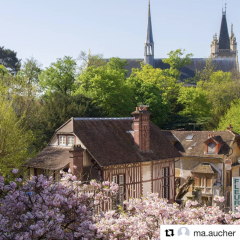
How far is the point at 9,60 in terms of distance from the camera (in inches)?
2136

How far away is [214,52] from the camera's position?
7738cm

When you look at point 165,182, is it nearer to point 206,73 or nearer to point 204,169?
point 204,169

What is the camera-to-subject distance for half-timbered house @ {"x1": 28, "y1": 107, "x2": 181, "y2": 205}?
18297 millimetres

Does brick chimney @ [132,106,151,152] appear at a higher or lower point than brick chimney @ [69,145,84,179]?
higher

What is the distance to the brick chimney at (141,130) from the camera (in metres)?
20.7

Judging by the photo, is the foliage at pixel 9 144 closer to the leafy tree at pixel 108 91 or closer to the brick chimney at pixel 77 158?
the brick chimney at pixel 77 158

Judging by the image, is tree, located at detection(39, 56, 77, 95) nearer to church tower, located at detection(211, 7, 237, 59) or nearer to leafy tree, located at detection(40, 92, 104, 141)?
leafy tree, located at detection(40, 92, 104, 141)

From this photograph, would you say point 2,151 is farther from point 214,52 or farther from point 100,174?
point 214,52

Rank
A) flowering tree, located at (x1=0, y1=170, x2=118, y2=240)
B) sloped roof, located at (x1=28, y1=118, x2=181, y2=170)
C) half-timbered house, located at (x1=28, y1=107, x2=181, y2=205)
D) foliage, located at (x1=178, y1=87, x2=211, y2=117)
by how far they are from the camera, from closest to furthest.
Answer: flowering tree, located at (x1=0, y1=170, x2=118, y2=240) → half-timbered house, located at (x1=28, y1=107, x2=181, y2=205) → sloped roof, located at (x1=28, y1=118, x2=181, y2=170) → foliage, located at (x1=178, y1=87, x2=211, y2=117)

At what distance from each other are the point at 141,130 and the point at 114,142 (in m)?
1.73

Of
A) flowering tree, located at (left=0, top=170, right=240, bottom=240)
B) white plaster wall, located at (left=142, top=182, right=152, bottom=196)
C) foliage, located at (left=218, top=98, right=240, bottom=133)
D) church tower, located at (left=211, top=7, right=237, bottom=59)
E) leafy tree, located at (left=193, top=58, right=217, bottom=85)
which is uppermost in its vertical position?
church tower, located at (left=211, top=7, right=237, bottom=59)

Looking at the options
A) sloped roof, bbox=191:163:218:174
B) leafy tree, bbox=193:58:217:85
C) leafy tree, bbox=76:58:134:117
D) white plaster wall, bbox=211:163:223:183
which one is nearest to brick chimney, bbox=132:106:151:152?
sloped roof, bbox=191:163:218:174

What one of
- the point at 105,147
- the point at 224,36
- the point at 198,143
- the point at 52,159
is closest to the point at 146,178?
the point at 105,147

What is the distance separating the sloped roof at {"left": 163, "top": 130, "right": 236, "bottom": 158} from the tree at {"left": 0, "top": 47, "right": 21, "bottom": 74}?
106 feet
